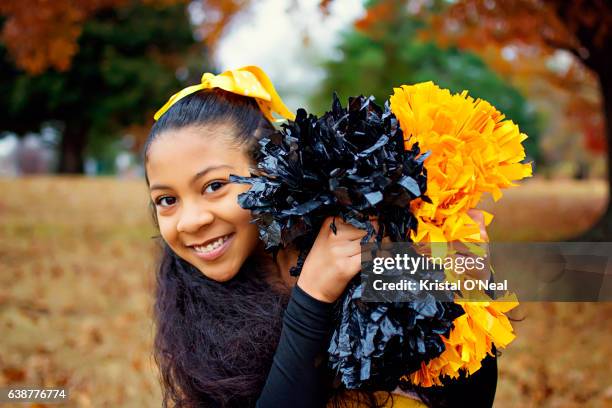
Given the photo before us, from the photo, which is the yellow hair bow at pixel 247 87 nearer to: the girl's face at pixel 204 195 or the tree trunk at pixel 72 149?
the girl's face at pixel 204 195

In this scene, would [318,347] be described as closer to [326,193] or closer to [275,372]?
[275,372]

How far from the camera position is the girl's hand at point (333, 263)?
115 centimetres

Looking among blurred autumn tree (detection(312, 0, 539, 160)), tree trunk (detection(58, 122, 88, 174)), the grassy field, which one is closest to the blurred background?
the grassy field

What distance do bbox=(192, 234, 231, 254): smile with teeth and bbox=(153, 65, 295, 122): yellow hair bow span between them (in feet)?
1.39

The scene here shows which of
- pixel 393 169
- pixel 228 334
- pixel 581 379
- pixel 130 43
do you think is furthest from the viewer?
pixel 130 43

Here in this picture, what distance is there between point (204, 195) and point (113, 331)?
4.32m

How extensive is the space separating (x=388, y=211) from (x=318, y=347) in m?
0.34

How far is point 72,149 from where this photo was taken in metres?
26.5

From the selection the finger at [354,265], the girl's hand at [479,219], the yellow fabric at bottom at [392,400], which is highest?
the girl's hand at [479,219]

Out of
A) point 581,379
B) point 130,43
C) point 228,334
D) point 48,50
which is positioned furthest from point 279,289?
point 130,43

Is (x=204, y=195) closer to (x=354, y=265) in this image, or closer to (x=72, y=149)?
(x=354, y=265)

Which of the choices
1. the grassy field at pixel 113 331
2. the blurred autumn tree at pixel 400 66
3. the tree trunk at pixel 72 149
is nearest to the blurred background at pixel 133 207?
the grassy field at pixel 113 331

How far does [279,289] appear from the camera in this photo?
154 cm

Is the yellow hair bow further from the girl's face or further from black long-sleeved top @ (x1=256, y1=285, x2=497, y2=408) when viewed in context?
black long-sleeved top @ (x1=256, y1=285, x2=497, y2=408)
